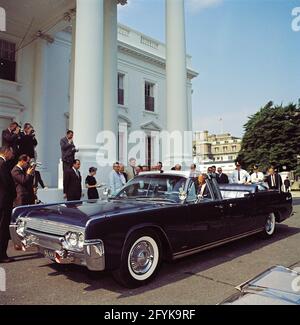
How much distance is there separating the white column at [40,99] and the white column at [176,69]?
5913 mm

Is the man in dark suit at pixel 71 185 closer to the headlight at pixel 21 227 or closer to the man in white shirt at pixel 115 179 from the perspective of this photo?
the man in white shirt at pixel 115 179

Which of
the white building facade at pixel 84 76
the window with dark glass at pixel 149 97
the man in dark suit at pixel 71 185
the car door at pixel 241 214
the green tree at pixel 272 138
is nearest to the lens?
the car door at pixel 241 214

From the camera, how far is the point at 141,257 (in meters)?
3.86

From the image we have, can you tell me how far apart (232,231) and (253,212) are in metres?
0.87

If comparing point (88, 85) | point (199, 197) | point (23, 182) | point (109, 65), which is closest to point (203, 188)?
point (199, 197)

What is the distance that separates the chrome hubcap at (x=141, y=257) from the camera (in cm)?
378

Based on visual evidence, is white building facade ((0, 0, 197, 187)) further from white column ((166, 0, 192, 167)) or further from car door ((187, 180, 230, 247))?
car door ((187, 180, 230, 247))

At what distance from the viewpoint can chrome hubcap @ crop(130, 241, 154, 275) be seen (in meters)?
3.78

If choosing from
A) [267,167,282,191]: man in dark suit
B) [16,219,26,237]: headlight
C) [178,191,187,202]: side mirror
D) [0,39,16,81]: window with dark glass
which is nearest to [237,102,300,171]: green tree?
[267,167,282,191]: man in dark suit

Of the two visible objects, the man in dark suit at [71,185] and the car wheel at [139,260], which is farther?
the man in dark suit at [71,185]

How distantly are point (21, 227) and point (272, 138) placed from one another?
34083 mm

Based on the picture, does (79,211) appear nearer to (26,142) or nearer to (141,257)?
(141,257)

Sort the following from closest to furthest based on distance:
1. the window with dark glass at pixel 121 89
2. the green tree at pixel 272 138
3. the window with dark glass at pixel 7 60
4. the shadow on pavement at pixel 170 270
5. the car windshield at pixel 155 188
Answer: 1. the shadow on pavement at pixel 170 270
2. the car windshield at pixel 155 188
3. the window with dark glass at pixel 7 60
4. the window with dark glass at pixel 121 89
5. the green tree at pixel 272 138

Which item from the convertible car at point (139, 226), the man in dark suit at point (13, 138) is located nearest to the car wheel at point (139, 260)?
the convertible car at point (139, 226)
